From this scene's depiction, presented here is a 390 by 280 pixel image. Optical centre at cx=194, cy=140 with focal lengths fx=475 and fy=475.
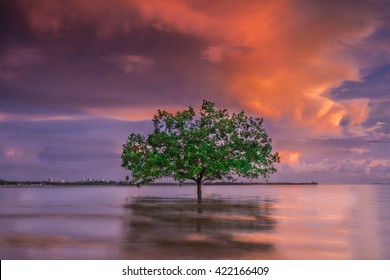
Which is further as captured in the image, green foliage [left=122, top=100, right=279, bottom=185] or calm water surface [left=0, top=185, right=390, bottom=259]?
green foliage [left=122, top=100, right=279, bottom=185]

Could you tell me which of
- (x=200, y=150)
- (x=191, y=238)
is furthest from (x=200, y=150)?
(x=191, y=238)

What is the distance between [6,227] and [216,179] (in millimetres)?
29325

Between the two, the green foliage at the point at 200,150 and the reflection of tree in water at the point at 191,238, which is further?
the green foliage at the point at 200,150

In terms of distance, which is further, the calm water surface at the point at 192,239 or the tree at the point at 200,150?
the tree at the point at 200,150

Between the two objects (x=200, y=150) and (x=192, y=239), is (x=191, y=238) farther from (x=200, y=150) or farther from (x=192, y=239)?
(x=200, y=150)

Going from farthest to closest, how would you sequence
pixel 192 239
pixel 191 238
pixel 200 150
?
pixel 200 150, pixel 191 238, pixel 192 239

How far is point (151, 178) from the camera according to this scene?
Result: 5562 cm

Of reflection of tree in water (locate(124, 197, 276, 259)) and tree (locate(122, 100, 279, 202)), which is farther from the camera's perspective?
tree (locate(122, 100, 279, 202))

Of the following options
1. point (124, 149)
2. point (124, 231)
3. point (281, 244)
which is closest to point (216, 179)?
point (124, 149)

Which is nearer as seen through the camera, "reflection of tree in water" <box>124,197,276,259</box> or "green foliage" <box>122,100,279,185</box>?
"reflection of tree in water" <box>124,197,276,259</box>

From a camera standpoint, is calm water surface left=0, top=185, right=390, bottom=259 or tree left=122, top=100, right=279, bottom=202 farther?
tree left=122, top=100, right=279, bottom=202

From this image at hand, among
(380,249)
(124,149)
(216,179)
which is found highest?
(124,149)

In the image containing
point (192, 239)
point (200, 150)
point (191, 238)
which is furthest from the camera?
point (200, 150)
